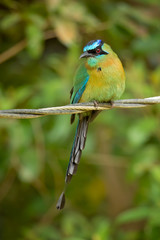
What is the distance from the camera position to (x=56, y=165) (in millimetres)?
3607

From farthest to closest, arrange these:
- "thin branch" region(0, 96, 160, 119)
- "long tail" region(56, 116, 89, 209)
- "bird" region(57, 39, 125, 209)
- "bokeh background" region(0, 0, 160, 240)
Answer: "bokeh background" region(0, 0, 160, 240), "bird" region(57, 39, 125, 209), "long tail" region(56, 116, 89, 209), "thin branch" region(0, 96, 160, 119)

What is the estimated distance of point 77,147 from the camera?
2418mm

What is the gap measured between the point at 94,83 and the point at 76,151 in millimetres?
375

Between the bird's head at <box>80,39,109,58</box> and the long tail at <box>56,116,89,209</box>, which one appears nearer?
the long tail at <box>56,116,89,209</box>

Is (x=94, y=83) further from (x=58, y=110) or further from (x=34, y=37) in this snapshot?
(x=34, y=37)

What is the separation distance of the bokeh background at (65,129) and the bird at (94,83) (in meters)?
0.60

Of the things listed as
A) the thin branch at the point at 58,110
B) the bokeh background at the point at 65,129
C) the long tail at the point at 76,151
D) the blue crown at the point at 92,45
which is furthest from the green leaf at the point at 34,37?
the thin branch at the point at 58,110

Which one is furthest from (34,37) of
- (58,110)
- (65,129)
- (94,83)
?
(58,110)

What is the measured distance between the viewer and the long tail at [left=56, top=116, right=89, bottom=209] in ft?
7.37

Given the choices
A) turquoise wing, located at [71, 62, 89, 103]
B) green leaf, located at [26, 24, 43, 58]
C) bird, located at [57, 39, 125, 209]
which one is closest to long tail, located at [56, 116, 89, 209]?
bird, located at [57, 39, 125, 209]

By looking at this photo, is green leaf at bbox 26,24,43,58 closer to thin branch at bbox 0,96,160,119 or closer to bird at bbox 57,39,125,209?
bird at bbox 57,39,125,209

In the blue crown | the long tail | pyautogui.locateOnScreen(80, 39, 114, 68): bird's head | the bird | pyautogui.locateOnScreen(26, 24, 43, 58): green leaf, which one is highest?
pyautogui.locateOnScreen(26, 24, 43, 58): green leaf

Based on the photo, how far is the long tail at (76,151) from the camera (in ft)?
7.37

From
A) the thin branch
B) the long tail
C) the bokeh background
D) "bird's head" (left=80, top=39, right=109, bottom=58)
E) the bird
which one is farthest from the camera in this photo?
the bokeh background
